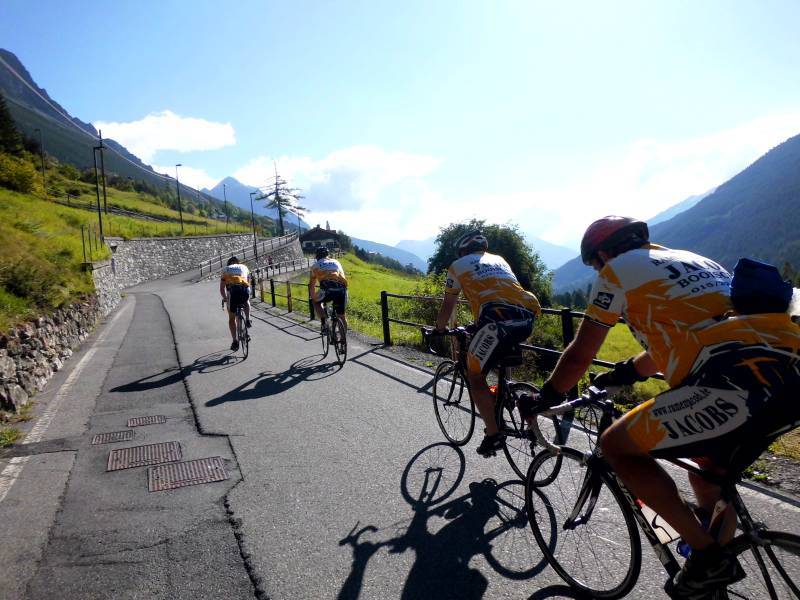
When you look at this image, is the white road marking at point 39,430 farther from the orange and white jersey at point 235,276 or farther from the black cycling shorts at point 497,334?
the black cycling shorts at point 497,334

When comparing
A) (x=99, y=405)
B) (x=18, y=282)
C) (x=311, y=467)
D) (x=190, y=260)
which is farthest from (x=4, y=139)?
(x=311, y=467)

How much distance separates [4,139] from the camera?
51219mm

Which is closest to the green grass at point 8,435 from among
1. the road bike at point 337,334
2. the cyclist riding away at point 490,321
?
the road bike at point 337,334

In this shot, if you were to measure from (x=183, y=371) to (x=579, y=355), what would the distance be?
826cm

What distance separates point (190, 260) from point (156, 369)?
153 ft

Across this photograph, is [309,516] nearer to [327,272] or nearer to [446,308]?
[446,308]

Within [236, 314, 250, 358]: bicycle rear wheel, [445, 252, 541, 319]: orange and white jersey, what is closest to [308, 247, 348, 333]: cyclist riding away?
[236, 314, 250, 358]: bicycle rear wheel

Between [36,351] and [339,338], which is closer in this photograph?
[36,351]

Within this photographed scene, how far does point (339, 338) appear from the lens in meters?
9.29

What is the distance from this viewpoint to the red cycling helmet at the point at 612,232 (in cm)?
249

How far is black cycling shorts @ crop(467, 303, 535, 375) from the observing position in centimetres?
417

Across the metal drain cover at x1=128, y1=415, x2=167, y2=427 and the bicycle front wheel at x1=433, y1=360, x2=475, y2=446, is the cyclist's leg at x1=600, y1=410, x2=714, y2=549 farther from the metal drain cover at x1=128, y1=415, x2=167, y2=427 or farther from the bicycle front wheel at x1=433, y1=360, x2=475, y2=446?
the metal drain cover at x1=128, y1=415, x2=167, y2=427

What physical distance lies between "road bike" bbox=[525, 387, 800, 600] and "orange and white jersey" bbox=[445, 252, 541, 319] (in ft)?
4.51

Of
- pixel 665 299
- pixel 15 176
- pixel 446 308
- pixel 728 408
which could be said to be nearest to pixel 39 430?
pixel 446 308
